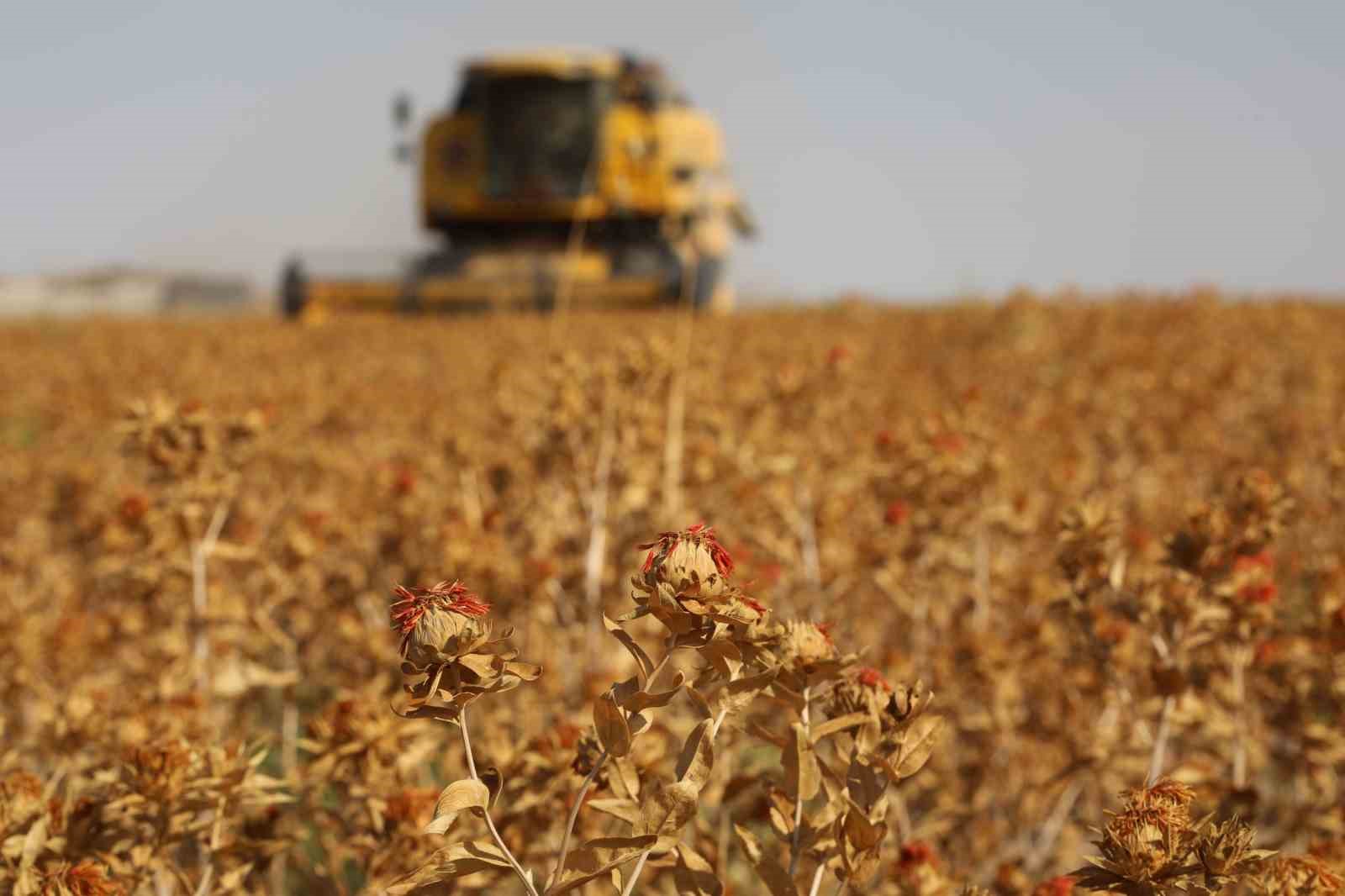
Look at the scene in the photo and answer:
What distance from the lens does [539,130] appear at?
692 inches

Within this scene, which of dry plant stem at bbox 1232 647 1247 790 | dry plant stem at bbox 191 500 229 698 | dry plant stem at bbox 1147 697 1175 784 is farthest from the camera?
dry plant stem at bbox 191 500 229 698

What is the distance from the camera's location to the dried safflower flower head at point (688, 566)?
1.09 meters

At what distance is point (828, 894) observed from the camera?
2.46m

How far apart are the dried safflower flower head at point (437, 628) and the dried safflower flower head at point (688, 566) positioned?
17cm

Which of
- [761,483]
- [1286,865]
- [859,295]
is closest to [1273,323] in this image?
[859,295]

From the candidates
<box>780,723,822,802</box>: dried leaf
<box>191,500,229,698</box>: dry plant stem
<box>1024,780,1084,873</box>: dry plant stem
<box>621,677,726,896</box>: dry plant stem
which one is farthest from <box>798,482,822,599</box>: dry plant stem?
<box>621,677,726,896</box>: dry plant stem

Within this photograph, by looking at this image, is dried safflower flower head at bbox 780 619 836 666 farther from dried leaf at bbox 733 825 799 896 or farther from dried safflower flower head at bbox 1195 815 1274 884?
dried safflower flower head at bbox 1195 815 1274 884

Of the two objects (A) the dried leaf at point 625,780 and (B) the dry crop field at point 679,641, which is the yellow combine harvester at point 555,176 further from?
(A) the dried leaf at point 625,780

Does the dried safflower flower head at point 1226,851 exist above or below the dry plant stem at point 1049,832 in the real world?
above

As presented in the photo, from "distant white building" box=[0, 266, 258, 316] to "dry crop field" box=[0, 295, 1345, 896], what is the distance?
33052mm

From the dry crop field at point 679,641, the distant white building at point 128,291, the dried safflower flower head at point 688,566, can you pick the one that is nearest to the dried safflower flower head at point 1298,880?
the dry crop field at point 679,641

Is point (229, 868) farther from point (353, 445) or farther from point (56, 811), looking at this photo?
point (353, 445)

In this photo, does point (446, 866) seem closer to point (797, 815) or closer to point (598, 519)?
point (797, 815)

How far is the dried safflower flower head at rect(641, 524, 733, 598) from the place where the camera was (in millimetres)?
1090
